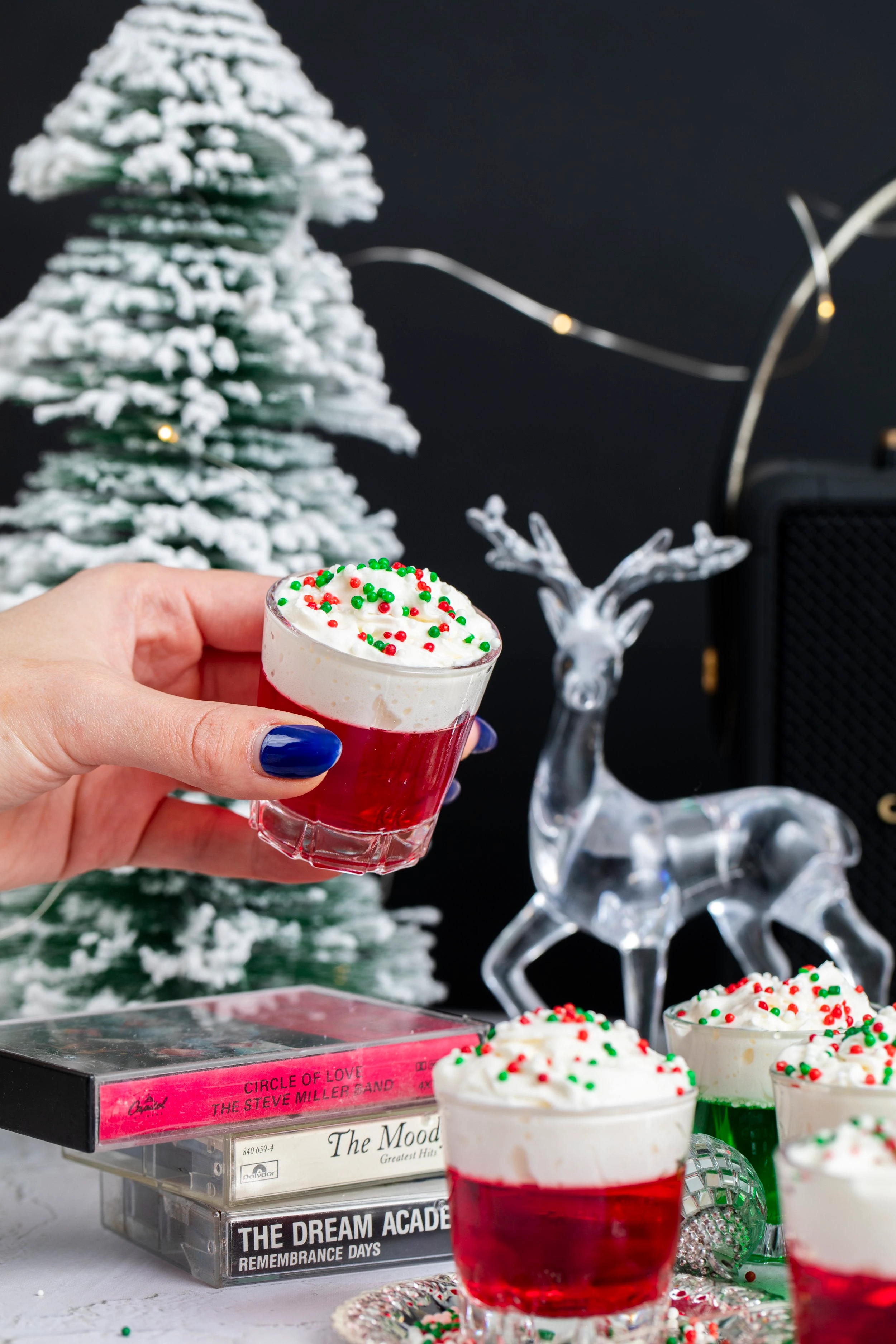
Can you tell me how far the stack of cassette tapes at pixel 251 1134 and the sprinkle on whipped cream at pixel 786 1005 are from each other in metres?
0.22

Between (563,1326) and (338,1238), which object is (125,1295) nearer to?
(338,1238)

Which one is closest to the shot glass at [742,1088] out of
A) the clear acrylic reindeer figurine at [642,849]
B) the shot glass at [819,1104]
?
the shot glass at [819,1104]

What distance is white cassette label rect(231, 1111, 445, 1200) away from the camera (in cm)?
103

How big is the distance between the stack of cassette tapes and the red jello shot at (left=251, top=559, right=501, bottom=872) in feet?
0.55

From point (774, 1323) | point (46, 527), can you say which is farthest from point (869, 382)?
point (774, 1323)

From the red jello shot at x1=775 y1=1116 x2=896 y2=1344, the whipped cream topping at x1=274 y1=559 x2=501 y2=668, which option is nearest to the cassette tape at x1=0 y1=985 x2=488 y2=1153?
the whipped cream topping at x1=274 y1=559 x2=501 y2=668

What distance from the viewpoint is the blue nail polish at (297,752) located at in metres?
0.97

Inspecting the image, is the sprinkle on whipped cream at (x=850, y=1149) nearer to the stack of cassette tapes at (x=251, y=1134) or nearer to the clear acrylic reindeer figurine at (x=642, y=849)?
the stack of cassette tapes at (x=251, y=1134)

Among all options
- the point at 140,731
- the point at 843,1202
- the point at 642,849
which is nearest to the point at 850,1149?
the point at 843,1202

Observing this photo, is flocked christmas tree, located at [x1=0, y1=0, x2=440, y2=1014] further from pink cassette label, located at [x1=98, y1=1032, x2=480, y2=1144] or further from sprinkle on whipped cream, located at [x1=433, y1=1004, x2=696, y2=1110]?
sprinkle on whipped cream, located at [x1=433, y1=1004, x2=696, y2=1110]

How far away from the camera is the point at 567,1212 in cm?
76

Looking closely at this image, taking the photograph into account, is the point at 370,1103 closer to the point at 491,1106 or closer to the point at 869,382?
the point at 491,1106

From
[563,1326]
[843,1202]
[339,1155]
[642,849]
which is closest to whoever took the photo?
[843,1202]

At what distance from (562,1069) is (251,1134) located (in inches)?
13.7
